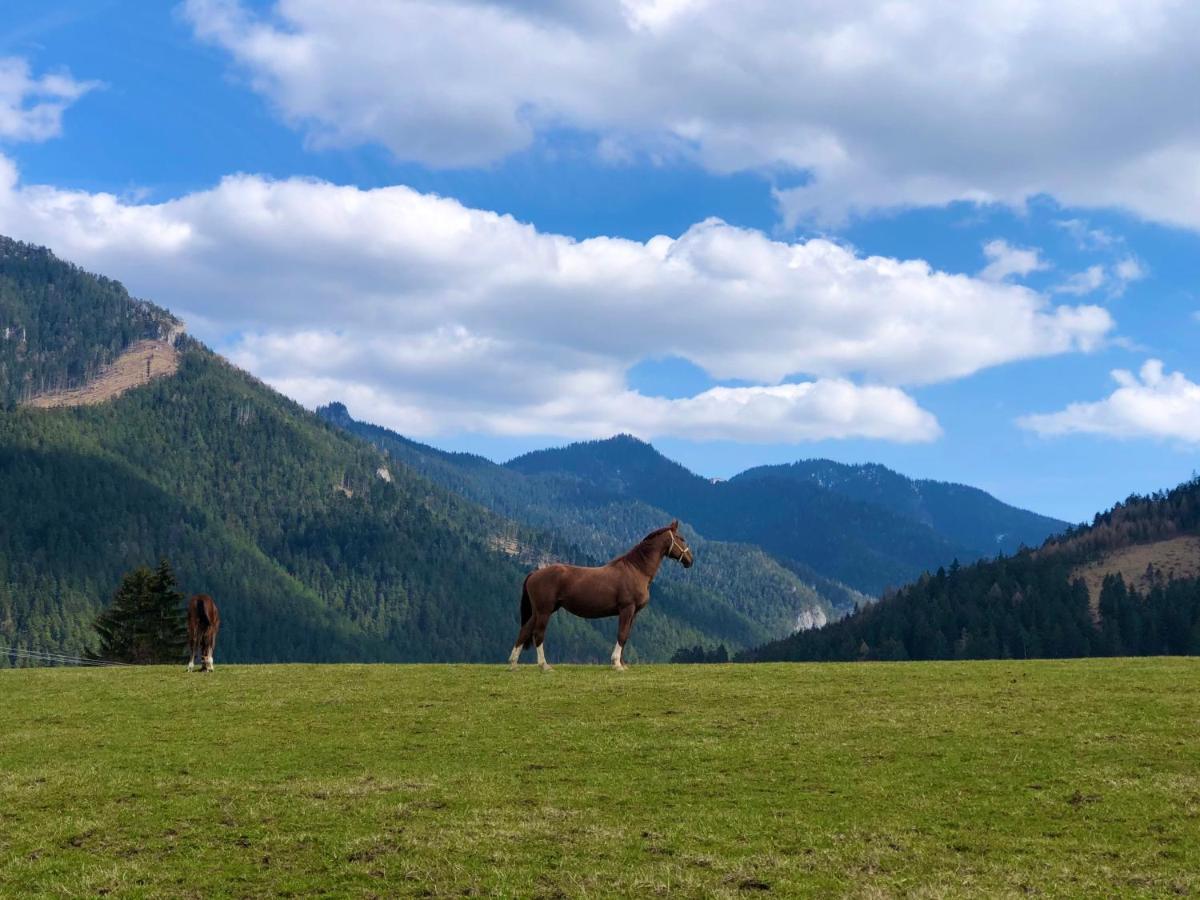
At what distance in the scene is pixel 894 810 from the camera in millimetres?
16609

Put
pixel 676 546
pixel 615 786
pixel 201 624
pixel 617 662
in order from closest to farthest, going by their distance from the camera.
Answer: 1. pixel 615 786
2. pixel 617 662
3. pixel 676 546
4. pixel 201 624

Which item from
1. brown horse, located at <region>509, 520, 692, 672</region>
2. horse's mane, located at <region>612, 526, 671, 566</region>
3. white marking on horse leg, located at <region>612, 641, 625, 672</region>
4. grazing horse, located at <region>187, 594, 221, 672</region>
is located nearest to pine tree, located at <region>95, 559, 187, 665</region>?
grazing horse, located at <region>187, 594, 221, 672</region>

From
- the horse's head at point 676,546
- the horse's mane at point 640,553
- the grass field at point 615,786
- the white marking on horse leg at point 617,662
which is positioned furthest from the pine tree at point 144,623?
the horse's head at point 676,546

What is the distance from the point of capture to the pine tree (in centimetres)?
8288

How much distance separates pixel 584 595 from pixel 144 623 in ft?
208

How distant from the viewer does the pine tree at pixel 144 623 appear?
82875 millimetres

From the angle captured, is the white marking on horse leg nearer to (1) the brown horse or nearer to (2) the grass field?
(1) the brown horse

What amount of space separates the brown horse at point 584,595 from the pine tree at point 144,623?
58.7m

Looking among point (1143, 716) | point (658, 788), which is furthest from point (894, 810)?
point (1143, 716)

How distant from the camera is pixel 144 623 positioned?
3297 inches

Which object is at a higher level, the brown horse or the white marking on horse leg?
the brown horse

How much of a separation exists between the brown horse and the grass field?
285cm

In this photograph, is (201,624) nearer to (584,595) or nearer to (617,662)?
(584,595)

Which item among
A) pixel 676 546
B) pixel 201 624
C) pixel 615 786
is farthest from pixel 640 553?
pixel 615 786
